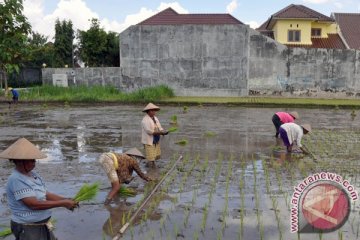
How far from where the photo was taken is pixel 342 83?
78.8ft

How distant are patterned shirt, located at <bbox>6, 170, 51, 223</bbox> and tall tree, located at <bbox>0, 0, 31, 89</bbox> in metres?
1.61

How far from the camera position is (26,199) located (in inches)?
138

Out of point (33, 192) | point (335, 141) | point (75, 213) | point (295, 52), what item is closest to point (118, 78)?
point (295, 52)

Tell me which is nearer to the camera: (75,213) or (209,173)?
(75,213)

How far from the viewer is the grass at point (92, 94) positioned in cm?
2219

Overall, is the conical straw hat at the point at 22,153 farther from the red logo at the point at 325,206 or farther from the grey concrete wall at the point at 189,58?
the grey concrete wall at the point at 189,58

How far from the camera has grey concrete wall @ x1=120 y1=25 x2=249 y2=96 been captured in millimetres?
24344

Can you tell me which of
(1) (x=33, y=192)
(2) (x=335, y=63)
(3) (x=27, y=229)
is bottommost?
(3) (x=27, y=229)

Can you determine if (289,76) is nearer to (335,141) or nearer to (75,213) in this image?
(335,141)

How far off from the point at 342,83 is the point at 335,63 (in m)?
1.23

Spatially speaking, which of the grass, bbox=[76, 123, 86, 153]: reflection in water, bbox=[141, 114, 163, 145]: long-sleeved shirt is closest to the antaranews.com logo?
bbox=[141, 114, 163, 145]: long-sleeved shirt

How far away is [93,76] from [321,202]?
75.9 ft

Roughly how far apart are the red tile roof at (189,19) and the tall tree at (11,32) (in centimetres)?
2306

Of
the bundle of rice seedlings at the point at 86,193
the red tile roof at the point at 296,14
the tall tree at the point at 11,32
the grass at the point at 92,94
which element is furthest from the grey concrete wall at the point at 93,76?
the bundle of rice seedlings at the point at 86,193
